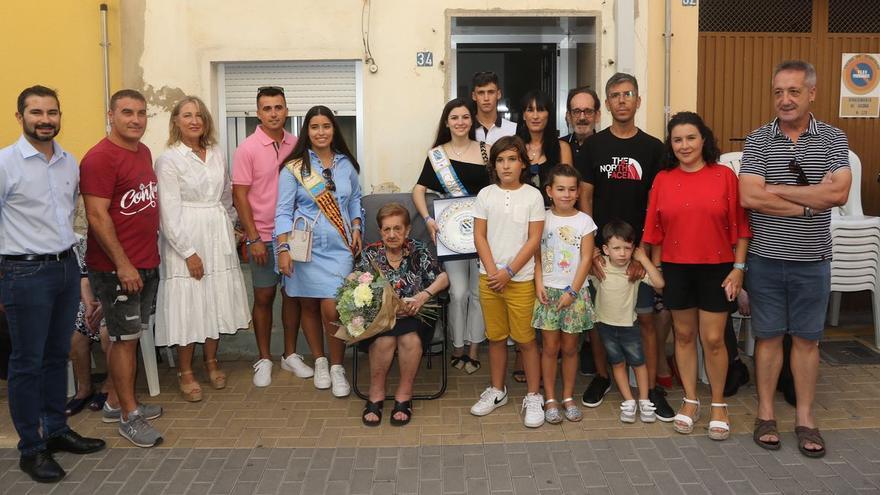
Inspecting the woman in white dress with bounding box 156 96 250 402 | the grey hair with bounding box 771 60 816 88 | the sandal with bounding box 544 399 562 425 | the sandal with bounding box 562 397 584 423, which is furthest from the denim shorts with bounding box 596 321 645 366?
Answer: the woman in white dress with bounding box 156 96 250 402

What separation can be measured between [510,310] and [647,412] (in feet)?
3.37

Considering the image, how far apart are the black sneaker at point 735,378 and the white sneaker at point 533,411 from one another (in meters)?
1.33

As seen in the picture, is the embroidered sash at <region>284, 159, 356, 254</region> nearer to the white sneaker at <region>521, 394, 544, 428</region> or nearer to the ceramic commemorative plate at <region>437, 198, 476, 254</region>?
the ceramic commemorative plate at <region>437, 198, 476, 254</region>

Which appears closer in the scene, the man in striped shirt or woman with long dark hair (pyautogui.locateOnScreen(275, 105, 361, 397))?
the man in striped shirt

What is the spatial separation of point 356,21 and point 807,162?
4.23 m

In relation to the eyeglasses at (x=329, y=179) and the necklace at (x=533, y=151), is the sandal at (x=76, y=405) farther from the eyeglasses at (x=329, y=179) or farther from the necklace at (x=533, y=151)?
the necklace at (x=533, y=151)

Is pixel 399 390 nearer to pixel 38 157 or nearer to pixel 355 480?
pixel 355 480

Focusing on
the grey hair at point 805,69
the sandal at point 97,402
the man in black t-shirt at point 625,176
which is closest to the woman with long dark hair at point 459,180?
the man in black t-shirt at point 625,176

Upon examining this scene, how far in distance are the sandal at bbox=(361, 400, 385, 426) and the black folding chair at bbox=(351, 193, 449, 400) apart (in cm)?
26

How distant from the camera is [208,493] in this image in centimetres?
369

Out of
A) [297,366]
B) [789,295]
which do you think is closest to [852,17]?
[789,295]

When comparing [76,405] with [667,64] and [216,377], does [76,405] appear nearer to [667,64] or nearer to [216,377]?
[216,377]

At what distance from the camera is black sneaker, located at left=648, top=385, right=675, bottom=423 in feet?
14.8

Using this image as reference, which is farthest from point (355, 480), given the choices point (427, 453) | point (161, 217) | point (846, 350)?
point (846, 350)
